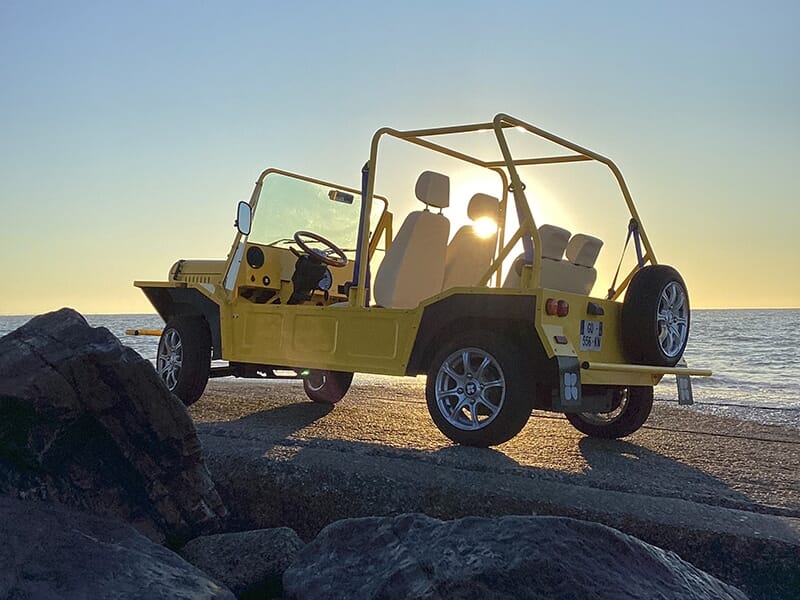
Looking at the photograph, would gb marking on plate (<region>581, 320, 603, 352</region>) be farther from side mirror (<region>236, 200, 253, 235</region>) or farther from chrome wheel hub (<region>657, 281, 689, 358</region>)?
side mirror (<region>236, 200, 253, 235</region>)

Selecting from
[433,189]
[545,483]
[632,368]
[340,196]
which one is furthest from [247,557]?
[340,196]

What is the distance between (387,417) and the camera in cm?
586

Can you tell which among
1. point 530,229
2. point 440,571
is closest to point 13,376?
point 440,571

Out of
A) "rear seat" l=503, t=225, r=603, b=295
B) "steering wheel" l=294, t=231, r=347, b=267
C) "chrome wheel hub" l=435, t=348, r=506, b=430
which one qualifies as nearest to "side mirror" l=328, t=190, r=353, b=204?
"steering wheel" l=294, t=231, r=347, b=267

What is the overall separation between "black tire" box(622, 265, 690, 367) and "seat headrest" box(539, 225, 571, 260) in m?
0.53

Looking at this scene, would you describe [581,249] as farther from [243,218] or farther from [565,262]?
[243,218]

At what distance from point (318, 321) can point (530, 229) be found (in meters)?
1.78

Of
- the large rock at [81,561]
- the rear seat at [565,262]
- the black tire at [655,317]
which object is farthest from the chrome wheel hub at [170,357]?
the large rock at [81,561]

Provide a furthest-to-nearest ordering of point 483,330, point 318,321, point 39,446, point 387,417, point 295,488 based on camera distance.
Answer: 1. point 387,417
2. point 318,321
3. point 483,330
4. point 295,488
5. point 39,446

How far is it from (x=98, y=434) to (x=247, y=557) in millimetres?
798

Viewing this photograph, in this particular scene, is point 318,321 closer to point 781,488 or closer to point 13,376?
point 13,376

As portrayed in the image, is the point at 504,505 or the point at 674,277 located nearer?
the point at 504,505

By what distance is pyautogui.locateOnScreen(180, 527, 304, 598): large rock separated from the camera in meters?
2.69

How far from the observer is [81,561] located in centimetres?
222
